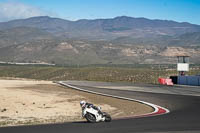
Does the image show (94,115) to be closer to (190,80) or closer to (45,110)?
(45,110)

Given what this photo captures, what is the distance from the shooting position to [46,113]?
73.3 ft

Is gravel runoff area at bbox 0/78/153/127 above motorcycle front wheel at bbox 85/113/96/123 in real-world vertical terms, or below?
below

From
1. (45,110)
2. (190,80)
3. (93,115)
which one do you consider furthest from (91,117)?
(190,80)

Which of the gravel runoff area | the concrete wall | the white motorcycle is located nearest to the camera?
the white motorcycle

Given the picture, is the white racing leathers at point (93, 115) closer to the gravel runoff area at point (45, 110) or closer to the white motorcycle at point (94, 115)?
the white motorcycle at point (94, 115)

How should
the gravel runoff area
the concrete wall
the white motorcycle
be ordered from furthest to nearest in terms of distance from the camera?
the concrete wall → the gravel runoff area → the white motorcycle

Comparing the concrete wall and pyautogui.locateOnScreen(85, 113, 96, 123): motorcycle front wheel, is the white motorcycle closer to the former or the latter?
pyautogui.locateOnScreen(85, 113, 96, 123): motorcycle front wheel

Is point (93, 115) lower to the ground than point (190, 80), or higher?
higher

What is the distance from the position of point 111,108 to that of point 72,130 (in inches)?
397

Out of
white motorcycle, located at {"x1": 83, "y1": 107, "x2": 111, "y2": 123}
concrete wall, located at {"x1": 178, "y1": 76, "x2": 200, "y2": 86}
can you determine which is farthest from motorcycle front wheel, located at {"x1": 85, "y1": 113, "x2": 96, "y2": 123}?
concrete wall, located at {"x1": 178, "y1": 76, "x2": 200, "y2": 86}

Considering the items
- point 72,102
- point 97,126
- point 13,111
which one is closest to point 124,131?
point 97,126

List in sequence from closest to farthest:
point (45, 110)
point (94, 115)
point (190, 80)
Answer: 1. point (94, 115)
2. point (45, 110)
3. point (190, 80)

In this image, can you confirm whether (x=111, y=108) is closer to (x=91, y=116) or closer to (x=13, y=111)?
(x=13, y=111)

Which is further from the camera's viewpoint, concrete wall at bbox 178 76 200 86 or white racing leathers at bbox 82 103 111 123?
concrete wall at bbox 178 76 200 86
